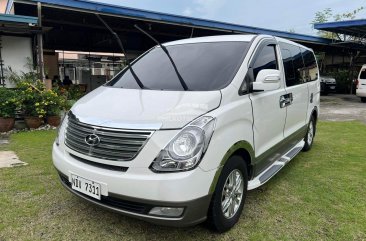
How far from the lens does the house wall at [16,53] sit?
31.7 ft

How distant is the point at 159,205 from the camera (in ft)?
8.05

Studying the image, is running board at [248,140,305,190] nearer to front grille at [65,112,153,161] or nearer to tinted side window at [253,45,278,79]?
tinted side window at [253,45,278,79]

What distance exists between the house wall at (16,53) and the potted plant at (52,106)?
257cm

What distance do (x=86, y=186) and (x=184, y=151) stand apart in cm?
92

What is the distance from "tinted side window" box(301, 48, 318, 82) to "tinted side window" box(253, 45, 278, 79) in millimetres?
1504

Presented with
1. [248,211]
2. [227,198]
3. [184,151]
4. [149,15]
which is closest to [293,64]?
[248,211]

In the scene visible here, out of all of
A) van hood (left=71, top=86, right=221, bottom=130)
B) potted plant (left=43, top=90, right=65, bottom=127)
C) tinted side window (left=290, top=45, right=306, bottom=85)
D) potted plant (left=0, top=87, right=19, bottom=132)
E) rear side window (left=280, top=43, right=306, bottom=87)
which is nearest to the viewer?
van hood (left=71, top=86, right=221, bottom=130)

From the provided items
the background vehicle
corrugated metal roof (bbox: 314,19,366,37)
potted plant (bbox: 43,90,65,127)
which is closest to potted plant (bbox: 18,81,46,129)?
potted plant (bbox: 43,90,65,127)

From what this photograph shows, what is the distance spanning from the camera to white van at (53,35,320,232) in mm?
2488

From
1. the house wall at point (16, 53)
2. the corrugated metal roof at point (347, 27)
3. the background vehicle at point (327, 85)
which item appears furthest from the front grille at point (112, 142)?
the background vehicle at point (327, 85)

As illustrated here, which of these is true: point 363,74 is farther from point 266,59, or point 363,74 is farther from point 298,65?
point 266,59

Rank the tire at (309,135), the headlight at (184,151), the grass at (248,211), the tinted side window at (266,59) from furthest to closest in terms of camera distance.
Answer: the tire at (309,135), the tinted side window at (266,59), the grass at (248,211), the headlight at (184,151)

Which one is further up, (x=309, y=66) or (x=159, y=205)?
(x=309, y=66)

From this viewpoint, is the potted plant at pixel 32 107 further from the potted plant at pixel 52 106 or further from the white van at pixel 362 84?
the white van at pixel 362 84
